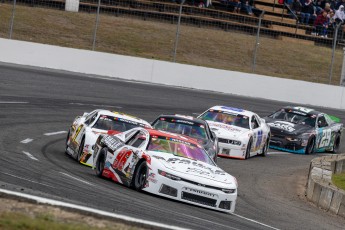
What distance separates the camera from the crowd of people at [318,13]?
46.5 m

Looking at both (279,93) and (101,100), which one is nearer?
(101,100)

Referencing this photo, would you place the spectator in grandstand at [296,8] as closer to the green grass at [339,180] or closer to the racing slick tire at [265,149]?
the racing slick tire at [265,149]

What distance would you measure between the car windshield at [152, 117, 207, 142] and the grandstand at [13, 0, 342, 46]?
76.0 feet

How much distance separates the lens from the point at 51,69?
36688 mm

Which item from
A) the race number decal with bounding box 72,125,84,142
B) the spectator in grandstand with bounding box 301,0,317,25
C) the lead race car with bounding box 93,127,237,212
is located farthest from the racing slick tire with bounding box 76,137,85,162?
the spectator in grandstand with bounding box 301,0,317,25

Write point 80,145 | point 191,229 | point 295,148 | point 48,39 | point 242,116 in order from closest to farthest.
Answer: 1. point 191,229
2. point 80,145
3. point 242,116
4. point 295,148
5. point 48,39

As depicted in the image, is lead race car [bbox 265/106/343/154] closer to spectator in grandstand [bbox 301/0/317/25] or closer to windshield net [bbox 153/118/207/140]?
windshield net [bbox 153/118/207/140]

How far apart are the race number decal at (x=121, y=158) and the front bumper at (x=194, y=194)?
1.12 meters

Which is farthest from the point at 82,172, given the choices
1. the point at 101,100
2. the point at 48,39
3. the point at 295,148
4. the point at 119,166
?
the point at 48,39

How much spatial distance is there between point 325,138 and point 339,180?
7.59 m

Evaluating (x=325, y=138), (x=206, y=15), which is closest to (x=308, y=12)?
(x=206, y=15)

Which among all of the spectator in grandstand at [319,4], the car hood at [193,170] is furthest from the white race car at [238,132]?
the spectator in grandstand at [319,4]

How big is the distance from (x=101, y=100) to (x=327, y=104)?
1187cm

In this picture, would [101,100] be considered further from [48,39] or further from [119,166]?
[119,166]
